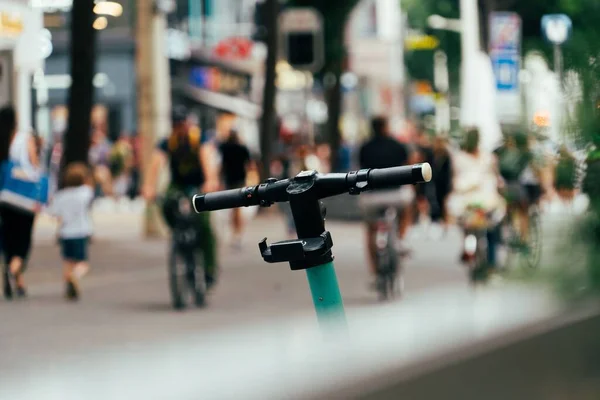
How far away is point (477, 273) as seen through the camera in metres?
14.3

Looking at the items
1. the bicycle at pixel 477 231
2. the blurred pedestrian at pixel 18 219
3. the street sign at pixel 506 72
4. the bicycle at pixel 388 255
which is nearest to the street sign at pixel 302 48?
the bicycle at pixel 477 231

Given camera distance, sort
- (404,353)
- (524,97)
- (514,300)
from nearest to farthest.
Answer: (404,353) < (514,300) < (524,97)

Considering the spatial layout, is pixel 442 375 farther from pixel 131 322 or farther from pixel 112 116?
pixel 112 116

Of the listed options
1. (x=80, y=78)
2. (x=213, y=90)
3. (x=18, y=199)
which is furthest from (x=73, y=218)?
(x=213, y=90)

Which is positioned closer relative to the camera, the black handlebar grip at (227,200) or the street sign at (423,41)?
the black handlebar grip at (227,200)

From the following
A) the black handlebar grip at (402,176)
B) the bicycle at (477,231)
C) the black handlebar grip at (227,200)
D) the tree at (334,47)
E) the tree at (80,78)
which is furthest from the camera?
the tree at (334,47)

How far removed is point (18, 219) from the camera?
14.6 metres

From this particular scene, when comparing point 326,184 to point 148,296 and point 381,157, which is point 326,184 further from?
point 148,296

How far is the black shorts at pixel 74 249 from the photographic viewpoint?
550 inches

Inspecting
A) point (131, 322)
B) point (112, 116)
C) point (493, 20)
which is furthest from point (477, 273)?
point (112, 116)

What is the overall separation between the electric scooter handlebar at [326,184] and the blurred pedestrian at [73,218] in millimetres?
10441

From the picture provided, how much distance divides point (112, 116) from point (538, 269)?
45.6 meters

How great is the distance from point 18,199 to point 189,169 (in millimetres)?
1845

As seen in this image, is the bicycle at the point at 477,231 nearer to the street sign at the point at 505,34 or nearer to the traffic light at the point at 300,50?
the traffic light at the point at 300,50
